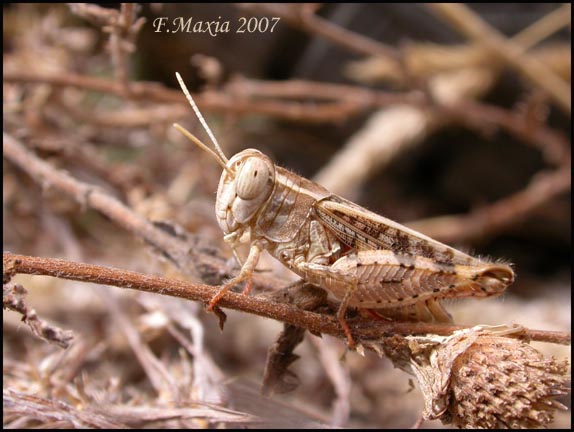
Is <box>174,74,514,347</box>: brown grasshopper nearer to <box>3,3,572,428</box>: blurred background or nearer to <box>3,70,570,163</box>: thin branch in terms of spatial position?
<box>3,3,572,428</box>: blurred background

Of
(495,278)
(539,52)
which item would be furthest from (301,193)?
(539,52)

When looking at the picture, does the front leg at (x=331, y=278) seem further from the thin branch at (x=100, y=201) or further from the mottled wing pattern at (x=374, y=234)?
the thin branch at (x=100, y=201)

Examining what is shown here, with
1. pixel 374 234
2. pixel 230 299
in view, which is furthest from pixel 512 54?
pixel 230 299

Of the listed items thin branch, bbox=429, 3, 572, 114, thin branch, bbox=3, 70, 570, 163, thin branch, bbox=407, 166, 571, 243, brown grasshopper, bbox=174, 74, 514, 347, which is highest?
thin branch, bbox=429, 3, 572, 114

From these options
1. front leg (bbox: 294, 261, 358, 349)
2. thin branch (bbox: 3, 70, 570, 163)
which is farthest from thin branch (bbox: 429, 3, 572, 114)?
front leg (bbox: 294, 261, 358, 349)

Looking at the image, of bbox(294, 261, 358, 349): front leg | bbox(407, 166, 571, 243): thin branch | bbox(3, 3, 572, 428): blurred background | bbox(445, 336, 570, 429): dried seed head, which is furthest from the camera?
bbox(407, 166, 571, 243): thin branch

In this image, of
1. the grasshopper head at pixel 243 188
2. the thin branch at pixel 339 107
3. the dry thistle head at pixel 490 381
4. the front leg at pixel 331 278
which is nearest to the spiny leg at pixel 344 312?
the front leg at pixel 331 278

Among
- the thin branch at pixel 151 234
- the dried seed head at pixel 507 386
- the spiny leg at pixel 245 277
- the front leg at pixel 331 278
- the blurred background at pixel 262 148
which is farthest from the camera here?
the blurred background at pixel 262 148
